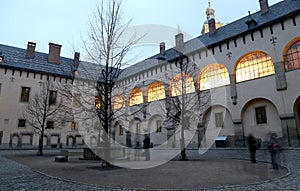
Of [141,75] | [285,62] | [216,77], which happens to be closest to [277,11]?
[285,62]

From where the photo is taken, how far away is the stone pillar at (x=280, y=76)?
17453 millimetres

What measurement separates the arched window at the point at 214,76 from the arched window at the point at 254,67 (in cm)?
134

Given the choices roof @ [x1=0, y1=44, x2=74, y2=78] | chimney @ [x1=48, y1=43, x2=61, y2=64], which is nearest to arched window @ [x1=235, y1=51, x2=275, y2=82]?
roof @ [x1=0, y1=44, x2=74, y2=78]

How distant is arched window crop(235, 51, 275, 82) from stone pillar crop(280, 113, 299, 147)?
13.3 ft

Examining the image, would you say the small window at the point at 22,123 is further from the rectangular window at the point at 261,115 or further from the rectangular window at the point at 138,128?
the rectangular window at the point at 261,115

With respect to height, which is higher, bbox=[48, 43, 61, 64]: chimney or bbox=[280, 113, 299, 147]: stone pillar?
bbox=[48, 43, 61, 64]: chimney

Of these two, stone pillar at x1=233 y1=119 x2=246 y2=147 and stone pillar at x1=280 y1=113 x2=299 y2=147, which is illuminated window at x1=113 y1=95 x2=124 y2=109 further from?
stone pillar at x1=280 y1=113 x2=299 y2=147

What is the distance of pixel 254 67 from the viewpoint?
19.8 m

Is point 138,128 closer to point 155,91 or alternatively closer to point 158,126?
point 158,126

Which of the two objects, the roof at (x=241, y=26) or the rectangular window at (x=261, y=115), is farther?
the rectangular window at (x=261, y=115)

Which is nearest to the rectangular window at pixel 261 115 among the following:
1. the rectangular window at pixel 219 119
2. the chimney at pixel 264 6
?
the rectangular window at pixel 219 119

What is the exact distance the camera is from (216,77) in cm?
2273

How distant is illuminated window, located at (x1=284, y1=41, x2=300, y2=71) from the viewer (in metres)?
17.2

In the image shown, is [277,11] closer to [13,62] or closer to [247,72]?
[247,72]
